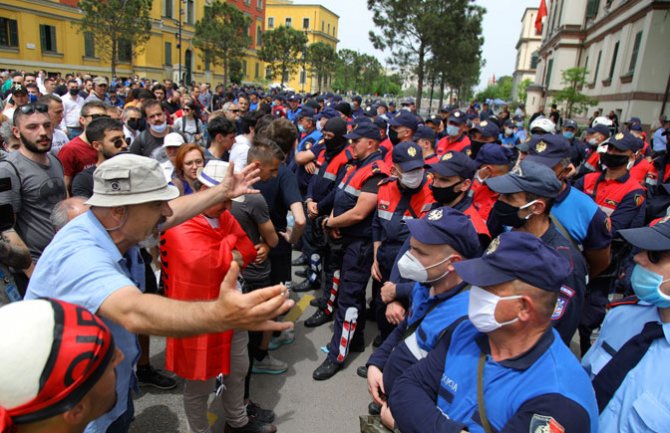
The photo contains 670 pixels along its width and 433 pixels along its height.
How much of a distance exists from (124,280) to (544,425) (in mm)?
1693

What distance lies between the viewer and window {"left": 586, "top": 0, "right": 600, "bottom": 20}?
2963cm

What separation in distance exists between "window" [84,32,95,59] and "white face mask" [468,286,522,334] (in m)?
43.7

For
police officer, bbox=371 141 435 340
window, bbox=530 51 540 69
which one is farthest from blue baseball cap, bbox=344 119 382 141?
window, bbox=530 51 540 69

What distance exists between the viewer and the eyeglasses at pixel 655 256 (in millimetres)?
2046

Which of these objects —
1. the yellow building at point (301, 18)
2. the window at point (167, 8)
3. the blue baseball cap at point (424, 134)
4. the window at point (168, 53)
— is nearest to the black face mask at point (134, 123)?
the blue baseball cap at point (424, 134)

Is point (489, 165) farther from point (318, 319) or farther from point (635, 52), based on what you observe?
point (635, 52)

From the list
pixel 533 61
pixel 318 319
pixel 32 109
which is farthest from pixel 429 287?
pixel 533 61

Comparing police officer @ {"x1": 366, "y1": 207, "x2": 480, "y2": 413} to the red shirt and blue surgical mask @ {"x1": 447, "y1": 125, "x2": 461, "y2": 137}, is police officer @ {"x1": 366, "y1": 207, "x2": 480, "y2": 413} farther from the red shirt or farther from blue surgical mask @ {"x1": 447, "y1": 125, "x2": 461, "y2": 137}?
blue surgical mask @ {"x1": 447, "y1": 125, "x2": 461, "y2": 137}

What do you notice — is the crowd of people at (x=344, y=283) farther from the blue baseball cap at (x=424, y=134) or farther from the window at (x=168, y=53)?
the window at (x=168, y=53)

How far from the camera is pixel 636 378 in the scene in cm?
185

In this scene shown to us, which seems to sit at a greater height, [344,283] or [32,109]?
[32,109]

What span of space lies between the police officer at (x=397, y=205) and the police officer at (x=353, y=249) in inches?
11.0

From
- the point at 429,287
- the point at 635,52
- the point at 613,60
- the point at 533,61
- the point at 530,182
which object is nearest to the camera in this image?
the point at 429,287

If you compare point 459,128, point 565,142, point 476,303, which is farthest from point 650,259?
point 459,128
